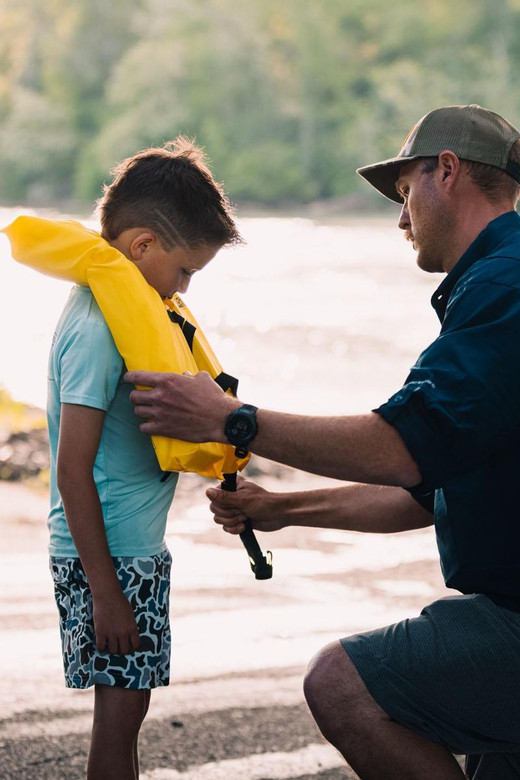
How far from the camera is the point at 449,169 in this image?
3.04m

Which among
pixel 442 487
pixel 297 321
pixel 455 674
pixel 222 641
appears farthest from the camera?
pixel 297 321

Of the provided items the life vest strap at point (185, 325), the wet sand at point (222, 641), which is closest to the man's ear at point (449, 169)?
the life vest strap at point (185, 325)

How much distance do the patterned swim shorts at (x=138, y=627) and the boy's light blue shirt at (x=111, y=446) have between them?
0.04 meters

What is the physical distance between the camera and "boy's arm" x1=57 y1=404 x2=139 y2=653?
2.76m

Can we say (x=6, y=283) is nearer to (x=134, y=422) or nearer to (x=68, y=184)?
(x=134, y=422)

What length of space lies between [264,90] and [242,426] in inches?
2955

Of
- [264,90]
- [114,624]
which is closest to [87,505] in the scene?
[114,624]

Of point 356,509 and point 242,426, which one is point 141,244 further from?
point 356,509

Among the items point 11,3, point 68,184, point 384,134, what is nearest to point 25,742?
point 384,134

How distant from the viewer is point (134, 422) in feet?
9.62

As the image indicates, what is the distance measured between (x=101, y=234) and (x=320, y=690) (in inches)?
52.4

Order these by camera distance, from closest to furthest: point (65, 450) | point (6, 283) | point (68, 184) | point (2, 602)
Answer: point (65, 450), point (2, 602), point (6, 283), point (68, 184)

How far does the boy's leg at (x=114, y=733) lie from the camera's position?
9.26 feet

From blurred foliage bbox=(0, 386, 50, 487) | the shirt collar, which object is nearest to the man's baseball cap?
the shirt collar
